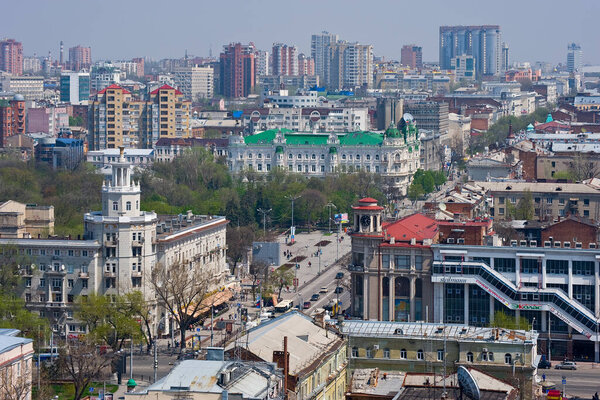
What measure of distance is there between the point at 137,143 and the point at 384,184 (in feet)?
109

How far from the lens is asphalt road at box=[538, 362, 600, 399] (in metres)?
44.5

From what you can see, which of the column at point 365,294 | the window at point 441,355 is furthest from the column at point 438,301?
the window at point 441,355

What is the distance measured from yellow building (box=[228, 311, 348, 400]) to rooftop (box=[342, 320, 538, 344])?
1.34 metres

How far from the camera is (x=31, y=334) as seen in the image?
47406 millimetres

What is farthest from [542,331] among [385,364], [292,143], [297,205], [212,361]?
[292,143]

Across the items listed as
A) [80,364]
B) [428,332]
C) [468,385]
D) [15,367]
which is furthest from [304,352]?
[80,364]

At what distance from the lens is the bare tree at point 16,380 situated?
35.1m

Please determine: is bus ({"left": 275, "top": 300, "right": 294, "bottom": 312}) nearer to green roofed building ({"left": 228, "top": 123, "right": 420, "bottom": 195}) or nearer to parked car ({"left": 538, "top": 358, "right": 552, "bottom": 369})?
parked car ({"left": 538, "top": 358, "right": 552, "bottom": 369})

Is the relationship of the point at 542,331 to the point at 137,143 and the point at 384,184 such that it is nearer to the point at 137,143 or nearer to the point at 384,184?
the point at 384,184

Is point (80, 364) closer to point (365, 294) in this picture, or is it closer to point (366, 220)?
point (365, 294)

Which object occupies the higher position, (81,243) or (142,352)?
(81,243)

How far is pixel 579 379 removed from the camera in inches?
1837

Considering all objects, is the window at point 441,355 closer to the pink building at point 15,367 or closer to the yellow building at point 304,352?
the yellow building at point 304,352

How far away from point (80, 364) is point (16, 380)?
4.30 metres
